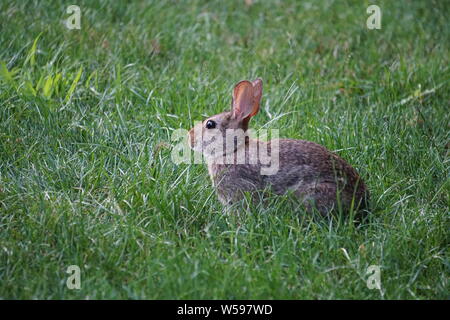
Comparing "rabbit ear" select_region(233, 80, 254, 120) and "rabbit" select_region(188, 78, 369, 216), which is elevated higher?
"rabbit ear" select_region(233, 80, 254, 120)

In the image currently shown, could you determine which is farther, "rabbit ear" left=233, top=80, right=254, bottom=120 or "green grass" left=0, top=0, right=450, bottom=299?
"rabbit ear" left=233, top=80, right=254, bottom=120

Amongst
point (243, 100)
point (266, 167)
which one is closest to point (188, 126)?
point (243, 100)

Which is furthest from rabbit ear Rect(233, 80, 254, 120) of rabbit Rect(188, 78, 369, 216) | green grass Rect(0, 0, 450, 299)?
green grass Rect(0, 0, 450, 299)

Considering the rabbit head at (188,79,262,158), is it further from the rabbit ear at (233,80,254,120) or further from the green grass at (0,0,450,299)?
the green grass at (0,0,450,299)

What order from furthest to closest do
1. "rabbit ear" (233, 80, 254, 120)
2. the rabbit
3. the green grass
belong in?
"rabbit ear" (233, 80, 254, 120) → the rabbit → the green grass

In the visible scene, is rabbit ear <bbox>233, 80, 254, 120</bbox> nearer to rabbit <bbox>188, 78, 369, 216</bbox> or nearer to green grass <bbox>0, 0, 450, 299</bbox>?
rabbit <bbox>188, 78, 369, 216</bbox>

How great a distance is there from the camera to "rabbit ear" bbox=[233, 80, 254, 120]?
4.78 metres

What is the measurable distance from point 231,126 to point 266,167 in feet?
1.47

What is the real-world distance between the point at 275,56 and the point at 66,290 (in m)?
3.65

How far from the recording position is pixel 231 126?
4910mm

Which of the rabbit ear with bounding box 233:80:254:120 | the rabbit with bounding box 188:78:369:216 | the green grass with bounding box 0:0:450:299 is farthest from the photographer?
the rabbit ear with bounding box 233:80:254:120

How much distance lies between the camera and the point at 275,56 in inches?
265

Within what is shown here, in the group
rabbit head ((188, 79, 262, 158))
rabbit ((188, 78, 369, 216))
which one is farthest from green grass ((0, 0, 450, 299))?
rabbit head ((188, 79, 262, 158))

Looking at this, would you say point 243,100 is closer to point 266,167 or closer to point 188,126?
point 266,167
